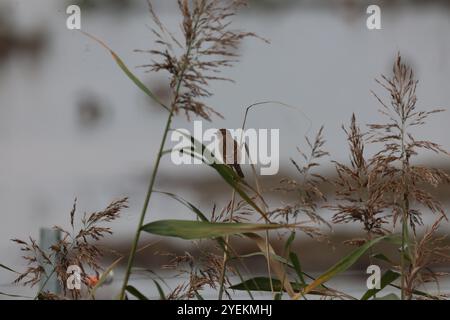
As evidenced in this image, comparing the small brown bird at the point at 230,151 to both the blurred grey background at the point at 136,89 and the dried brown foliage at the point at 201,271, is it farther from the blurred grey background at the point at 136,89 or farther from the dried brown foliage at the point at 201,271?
the blurred grey background at the point at 136,89

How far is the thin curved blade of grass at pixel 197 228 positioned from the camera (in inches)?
26.0

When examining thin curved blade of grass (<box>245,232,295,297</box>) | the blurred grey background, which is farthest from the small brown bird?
the blurred grey background

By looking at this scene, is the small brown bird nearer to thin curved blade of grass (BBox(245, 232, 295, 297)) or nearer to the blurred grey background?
thin curved blade of grass (BBox(245, 232, 295, 297))

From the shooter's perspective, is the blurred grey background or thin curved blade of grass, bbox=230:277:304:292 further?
the blurred grey background

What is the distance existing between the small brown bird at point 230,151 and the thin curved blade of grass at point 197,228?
0.39ft

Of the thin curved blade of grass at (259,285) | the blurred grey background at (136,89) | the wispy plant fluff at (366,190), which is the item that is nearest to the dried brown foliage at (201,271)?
the thin curved blade of grass at (259,285)

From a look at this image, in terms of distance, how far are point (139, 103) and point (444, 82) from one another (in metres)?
0.75

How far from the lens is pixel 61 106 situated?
2047 millimetres

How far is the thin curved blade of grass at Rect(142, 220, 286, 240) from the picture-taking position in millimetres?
660

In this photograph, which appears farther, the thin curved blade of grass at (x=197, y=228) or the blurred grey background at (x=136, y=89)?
the blurred grey background at (x=136, y=89)

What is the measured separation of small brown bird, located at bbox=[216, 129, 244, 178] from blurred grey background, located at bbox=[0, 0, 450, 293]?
3.50 feet

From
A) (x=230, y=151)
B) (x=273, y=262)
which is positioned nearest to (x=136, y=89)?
(x=230, y=151)

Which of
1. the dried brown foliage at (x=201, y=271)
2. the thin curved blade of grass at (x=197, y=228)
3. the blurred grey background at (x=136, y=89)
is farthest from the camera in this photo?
the blurred grey background at (x=136, y=89)

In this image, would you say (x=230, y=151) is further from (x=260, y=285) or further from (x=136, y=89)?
(x=136, y=89)
